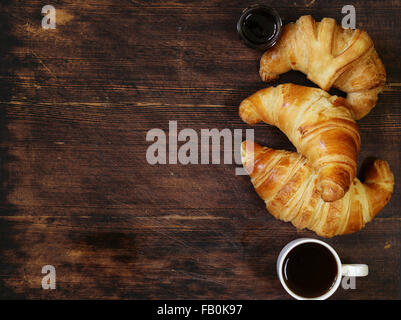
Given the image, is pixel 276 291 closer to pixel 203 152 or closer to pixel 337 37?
pixel 203 152

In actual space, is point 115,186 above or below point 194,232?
above

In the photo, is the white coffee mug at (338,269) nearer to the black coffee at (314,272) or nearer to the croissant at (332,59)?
the black coffee at (314,272)

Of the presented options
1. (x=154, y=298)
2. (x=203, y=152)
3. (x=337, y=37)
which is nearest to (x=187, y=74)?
(x=203, y=152)

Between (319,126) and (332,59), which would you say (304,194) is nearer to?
(319,126)

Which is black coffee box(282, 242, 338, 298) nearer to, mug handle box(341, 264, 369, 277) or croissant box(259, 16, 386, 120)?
mug handle box(341, 264, 369, 277)

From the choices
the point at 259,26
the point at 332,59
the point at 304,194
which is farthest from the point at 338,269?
the point at 259,26

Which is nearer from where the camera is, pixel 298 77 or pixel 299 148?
pixel 299 148
